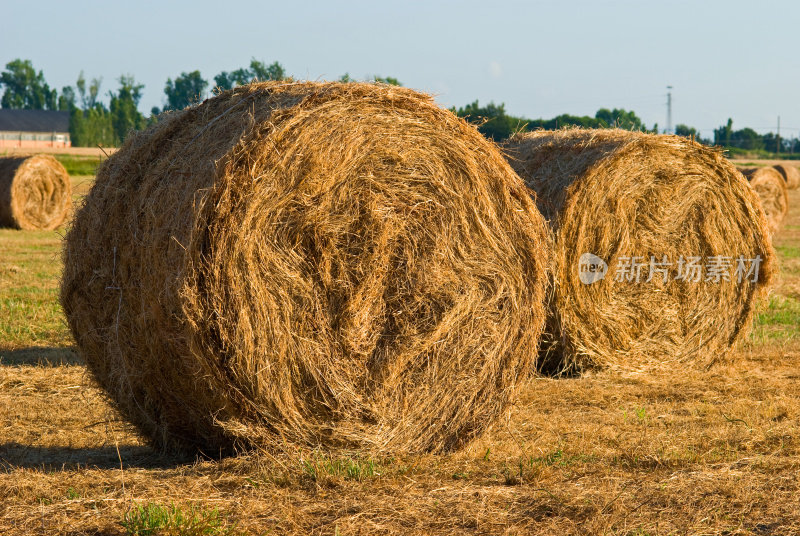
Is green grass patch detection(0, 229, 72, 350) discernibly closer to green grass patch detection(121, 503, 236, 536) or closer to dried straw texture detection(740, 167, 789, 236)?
green grass patch detection(121, 503, 236, 536)

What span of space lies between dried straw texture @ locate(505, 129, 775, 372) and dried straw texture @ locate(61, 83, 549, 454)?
2.10 metres

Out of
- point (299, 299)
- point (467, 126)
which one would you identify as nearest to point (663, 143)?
point (467, 126)

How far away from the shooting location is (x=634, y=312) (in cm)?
864

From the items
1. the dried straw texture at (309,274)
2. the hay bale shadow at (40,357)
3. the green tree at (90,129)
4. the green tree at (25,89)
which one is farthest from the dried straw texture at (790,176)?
the green tree at (25,89)

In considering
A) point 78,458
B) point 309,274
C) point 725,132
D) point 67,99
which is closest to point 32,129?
point 67,99

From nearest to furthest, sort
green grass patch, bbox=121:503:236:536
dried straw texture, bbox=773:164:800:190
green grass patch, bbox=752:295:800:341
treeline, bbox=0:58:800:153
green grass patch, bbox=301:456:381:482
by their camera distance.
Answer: green grass patch, bbox=121:503:236:536
green grass patch, bbox=301:456:381:482
green grass patch, bbox=752:295:800:341
dried straw texture, bbox=773:164:800:190
treeline, bbox=0:58:800:153

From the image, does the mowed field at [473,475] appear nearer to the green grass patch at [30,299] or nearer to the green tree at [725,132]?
the green grass patch at [30,299]

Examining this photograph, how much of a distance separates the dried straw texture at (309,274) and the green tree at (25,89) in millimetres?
109472

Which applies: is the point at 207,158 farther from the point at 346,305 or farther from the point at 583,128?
the point at 583,128

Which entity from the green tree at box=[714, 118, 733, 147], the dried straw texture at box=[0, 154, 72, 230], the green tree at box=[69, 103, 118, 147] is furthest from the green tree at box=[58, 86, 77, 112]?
the dried straw texture at box=[0, 154, 72, 230]

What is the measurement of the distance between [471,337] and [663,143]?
3574 mm

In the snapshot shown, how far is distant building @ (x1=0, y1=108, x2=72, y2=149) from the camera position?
8488cm

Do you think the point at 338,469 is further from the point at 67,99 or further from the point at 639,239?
the point at 67,99

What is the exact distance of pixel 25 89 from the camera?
4198 inches
